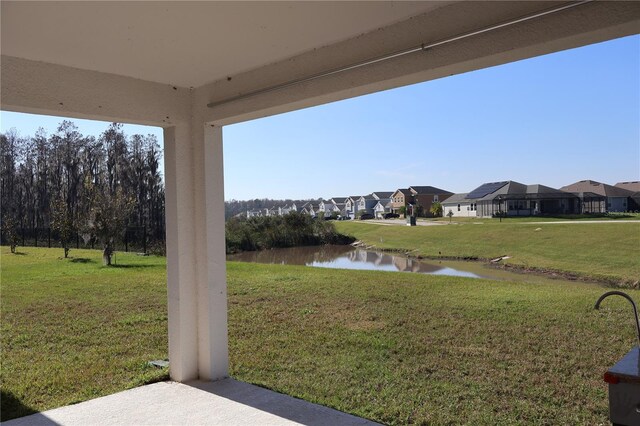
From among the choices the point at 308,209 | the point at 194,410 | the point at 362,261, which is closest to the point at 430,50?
the point at 194,410

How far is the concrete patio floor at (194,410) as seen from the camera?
8.91 feet

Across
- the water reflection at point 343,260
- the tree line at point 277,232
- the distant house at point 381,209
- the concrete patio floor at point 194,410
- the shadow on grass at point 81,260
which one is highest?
the distant house at point 381,209

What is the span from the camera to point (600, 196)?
33.5 feet

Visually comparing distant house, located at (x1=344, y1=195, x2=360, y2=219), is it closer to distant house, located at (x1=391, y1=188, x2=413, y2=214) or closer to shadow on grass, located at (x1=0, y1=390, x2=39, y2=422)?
distant house, located at (x1=391, y1=188, x2=413, y2=214)

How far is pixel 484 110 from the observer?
1155cm

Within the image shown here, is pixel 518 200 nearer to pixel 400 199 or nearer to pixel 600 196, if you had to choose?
pixel 600 196

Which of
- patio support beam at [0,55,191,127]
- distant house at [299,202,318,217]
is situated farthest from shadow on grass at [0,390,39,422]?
distant house at [299,202,318,217]

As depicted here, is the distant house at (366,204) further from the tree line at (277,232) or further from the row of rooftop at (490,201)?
the tree line at (277,232)

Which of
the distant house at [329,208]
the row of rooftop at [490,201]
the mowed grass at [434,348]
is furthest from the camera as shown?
the distant house at [329,208]

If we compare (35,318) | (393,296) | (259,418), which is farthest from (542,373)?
(35,318)

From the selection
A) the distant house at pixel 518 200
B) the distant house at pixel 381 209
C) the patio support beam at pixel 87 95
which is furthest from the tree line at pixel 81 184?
the distant house at pixel 518 200

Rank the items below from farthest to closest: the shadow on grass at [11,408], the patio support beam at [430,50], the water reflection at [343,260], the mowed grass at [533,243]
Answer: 1. the water reflection at [343,260]
2. the mowed grass at [533,243]
3. the shadow on grass at [11,408]
4. the patio support beam at [430,50]

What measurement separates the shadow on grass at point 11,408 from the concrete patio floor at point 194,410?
24cm

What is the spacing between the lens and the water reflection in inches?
426
